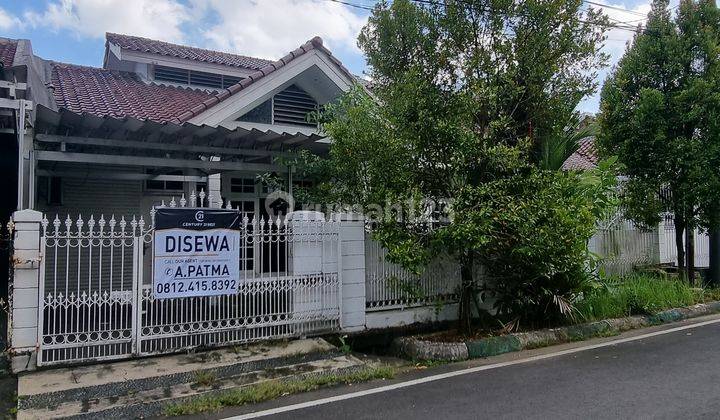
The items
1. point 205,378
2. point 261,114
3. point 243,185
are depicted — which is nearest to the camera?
point 205,378

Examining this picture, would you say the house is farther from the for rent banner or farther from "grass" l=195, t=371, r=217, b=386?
"grass" l=195, t=371, r=217, b=386

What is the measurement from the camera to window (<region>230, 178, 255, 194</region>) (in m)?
11.0

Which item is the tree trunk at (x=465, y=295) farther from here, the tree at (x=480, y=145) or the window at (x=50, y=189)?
the window at (x=50, y=189)

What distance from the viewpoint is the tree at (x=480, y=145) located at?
6.81m

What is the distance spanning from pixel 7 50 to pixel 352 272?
891 centimetres

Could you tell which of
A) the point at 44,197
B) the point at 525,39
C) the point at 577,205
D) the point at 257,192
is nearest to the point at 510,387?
the point at 577,205

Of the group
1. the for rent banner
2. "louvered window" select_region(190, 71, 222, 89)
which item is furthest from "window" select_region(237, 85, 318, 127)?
the for rent banner

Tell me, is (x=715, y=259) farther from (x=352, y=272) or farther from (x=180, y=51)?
(x=180, y=51)

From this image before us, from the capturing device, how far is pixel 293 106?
11.0 meters

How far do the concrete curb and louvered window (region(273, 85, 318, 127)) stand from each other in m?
5.66

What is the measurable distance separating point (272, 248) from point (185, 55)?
7.80m

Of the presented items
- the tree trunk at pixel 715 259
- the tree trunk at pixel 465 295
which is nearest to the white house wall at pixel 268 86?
the tree trunk at pixel 465 295

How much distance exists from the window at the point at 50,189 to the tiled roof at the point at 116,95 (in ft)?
5.45

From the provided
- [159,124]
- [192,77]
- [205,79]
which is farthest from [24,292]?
[205,79]
